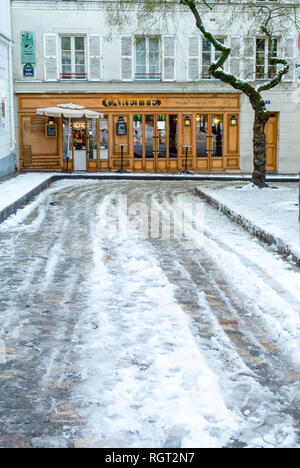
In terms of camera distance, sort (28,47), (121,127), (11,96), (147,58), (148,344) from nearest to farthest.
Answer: (148,344)
(11,96)
(28,47)
(147,58)
(121,127)

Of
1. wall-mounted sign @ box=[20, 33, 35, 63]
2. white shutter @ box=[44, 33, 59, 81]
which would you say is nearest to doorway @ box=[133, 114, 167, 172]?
white shutter @ box=[44, 33, 59, 81]

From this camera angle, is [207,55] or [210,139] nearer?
[207,55]

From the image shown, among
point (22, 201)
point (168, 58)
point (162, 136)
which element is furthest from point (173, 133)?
point (22, 201)

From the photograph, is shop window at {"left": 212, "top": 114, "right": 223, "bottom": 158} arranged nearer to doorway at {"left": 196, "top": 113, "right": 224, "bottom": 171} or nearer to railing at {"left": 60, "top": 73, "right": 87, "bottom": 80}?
doorway at {"left": 196, "top": 113, "right": 224, "bottom": 171}

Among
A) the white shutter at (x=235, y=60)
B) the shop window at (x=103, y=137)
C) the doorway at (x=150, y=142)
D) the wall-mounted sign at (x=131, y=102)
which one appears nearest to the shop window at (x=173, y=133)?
the doorway at (x=150, y=142)

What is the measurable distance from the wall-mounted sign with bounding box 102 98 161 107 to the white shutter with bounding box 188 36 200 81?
1666 mm

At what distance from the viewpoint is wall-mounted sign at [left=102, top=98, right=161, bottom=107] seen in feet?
77.7

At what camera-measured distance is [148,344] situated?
4.38 metres

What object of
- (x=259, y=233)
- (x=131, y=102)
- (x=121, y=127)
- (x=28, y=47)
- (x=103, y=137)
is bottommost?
(x=259, y=233)

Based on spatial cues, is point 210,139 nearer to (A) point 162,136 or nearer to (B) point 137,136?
(A) point 162,136

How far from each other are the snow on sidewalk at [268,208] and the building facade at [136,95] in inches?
325

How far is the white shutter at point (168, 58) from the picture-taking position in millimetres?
23594

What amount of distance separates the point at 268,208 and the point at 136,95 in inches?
523
